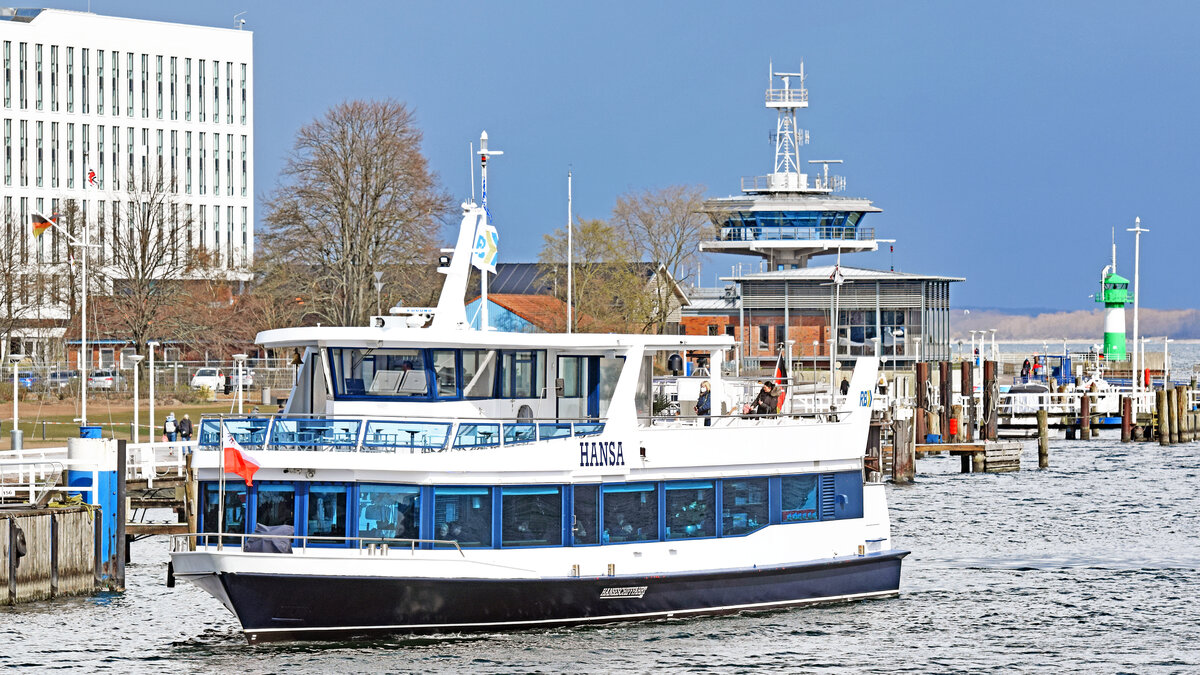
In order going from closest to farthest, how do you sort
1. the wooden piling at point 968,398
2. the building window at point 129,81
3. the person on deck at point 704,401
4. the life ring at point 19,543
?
1. the life ring at point 19,543
2. the person on deck at point 704,401
3. the wooden piling at point 968,398
4. the building window at point 129,81

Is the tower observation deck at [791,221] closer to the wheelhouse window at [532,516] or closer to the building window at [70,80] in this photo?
the building window at [70,80]

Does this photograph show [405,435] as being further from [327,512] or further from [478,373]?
[478,373]

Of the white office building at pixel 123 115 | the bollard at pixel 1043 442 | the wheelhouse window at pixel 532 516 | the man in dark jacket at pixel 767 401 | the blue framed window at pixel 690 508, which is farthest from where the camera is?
the white office building at pixel 123 115

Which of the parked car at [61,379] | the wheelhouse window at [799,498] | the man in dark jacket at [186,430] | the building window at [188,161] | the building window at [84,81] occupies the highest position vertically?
the building window at [84,81]

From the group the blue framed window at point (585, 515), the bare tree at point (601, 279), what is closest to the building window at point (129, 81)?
the bare tree at point (601, 279)

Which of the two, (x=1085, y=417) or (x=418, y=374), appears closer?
(x=418, y=374)

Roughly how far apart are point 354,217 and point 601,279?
13.9 meters

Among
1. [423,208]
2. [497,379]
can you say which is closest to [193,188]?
[423,208]

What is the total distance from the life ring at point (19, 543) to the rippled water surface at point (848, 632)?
0.95 meters

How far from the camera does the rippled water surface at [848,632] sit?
25.7 metres

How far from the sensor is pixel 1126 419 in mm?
72312

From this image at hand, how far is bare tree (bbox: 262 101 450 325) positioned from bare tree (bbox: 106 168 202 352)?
4.75 m

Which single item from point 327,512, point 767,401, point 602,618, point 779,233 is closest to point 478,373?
point 327,512

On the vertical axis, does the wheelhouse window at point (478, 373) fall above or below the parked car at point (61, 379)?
above
